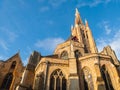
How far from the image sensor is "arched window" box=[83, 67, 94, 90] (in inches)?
562

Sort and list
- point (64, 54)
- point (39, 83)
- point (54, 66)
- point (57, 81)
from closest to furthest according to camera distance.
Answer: point (39, 83), point (57, 81), point (54, 66), point (64, 54)

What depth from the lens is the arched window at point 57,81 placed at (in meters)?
14.4

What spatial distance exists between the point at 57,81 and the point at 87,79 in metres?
3.46

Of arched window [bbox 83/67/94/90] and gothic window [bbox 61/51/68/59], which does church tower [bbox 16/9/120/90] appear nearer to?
arched window [bbox 83/67/94/90]

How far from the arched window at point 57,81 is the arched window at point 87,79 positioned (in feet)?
7.97

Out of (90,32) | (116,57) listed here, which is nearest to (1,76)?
(116,57)

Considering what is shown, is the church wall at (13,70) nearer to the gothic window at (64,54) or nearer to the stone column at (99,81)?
the gothic window at (64,54)

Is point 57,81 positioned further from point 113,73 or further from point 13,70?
point 13,70

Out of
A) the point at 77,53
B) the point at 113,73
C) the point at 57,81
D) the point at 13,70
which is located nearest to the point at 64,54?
the point at 77,53

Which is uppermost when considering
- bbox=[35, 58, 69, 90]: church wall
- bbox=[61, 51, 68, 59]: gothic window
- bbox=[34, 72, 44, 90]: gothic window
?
bbox=[61, 51, 68, 59]: gothic window

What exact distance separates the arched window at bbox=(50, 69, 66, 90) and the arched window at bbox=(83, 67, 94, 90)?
2.43 meters

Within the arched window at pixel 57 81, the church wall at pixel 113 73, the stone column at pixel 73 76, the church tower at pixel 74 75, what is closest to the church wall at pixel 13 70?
the church tower at pixel 74 75

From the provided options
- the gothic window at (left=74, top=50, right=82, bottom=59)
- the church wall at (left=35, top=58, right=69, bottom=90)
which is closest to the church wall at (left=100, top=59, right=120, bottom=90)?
the church wall at (left=35, top=58, right=69, bottom=90)

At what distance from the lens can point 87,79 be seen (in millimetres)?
14906
